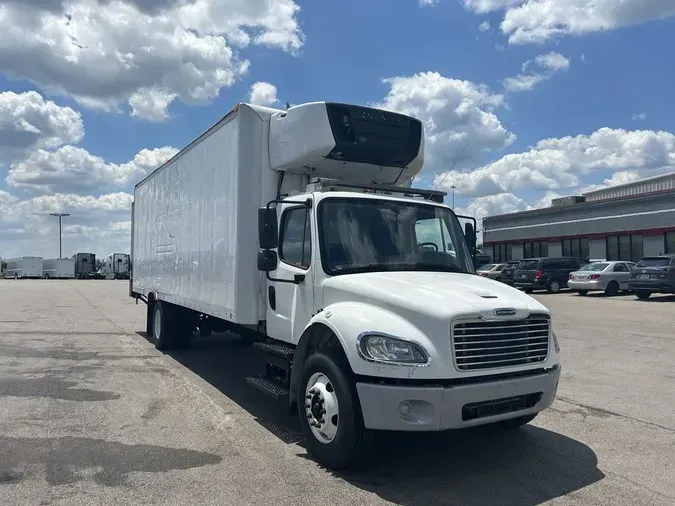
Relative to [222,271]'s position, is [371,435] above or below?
below

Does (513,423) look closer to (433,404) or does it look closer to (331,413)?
(433,404)

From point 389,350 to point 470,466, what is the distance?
1445 mm

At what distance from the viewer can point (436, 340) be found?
440cm

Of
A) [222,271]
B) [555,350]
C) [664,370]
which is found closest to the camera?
[555,350]

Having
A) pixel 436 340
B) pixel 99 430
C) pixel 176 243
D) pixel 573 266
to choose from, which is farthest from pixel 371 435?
pixel 573 266

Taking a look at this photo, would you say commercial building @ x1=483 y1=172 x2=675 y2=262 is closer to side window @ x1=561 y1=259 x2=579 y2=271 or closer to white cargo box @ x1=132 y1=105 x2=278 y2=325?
side window @ x1=561 y1=259 x2=579 y2=271

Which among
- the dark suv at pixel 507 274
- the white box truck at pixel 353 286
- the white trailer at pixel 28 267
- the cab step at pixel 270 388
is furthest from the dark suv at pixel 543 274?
the white trailer at pixel 28 267

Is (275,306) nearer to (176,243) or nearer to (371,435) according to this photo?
(371,435)

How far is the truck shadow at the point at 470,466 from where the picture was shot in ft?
14.3

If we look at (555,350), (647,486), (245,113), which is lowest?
(647,486)

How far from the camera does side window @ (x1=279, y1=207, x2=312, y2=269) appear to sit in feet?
18.9

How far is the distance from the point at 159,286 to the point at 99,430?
5373mm

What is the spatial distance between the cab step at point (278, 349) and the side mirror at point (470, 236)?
235cm

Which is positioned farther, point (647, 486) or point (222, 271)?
point (222, 271)
